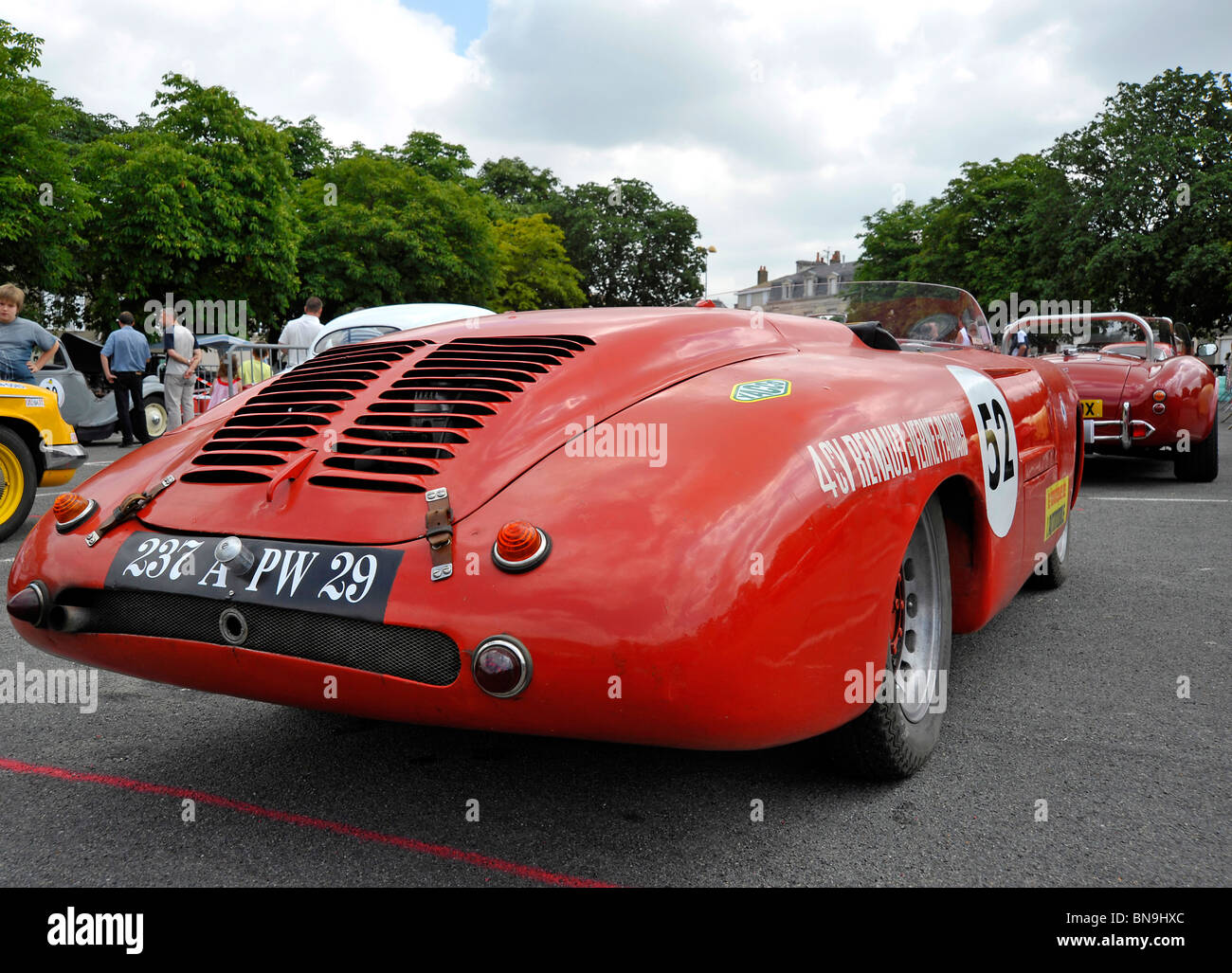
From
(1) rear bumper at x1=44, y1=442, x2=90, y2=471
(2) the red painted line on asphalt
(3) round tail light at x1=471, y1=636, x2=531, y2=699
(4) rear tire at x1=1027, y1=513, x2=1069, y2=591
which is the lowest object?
(2) the red painted line on asphalt

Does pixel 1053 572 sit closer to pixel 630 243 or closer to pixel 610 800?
pixel 610 800

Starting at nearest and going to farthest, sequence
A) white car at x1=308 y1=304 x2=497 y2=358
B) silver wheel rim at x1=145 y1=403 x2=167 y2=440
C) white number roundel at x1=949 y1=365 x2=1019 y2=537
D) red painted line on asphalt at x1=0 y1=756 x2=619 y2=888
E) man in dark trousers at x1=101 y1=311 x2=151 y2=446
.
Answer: red painted line on asphalt at x1=0 y1=756 x2=619 y2=888, white number roundel at x1=949 y1=365 x2=1019 y2=537, white car at x1=308 y1=304 x2=497 y2=358, man in dark trousers at x1=101 y1=311 x2=151 y2=446, silver wheel rim at x1=145 y1=403 x2=167 y2=440

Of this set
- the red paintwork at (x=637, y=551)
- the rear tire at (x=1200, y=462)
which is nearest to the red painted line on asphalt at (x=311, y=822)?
the red paintwork at (x=637, y=551)

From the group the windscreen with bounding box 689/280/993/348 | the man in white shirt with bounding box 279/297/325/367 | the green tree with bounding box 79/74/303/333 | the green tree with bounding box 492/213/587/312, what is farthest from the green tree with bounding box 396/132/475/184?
the windscreen with bounding box 689/280/993/348

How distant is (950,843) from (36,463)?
607 cm

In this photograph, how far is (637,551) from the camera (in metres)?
1.76

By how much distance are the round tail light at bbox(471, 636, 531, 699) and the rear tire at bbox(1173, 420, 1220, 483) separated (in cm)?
820

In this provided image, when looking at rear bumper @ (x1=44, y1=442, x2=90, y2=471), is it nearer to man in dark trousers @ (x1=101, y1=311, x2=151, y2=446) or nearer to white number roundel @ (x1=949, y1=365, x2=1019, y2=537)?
white number roundel @ (x1=949, y1=365, x2=1019, y2=537)

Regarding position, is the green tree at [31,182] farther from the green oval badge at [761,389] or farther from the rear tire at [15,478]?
the green oval badge at [761,389]

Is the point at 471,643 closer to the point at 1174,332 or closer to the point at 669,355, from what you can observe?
the point at 669,355

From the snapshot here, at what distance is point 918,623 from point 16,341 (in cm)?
681

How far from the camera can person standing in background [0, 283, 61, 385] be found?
6906mm

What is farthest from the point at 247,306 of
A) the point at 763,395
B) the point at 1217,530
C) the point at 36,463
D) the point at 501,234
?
the point at 763,395

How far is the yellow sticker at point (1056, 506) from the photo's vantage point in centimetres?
346
